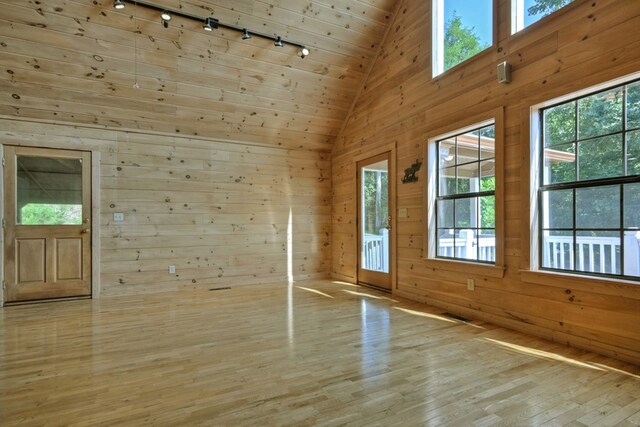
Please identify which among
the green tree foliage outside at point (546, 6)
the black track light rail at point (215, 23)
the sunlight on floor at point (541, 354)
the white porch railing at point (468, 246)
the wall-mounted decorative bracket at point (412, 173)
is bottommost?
the sunlight on floor at point (541, 354)

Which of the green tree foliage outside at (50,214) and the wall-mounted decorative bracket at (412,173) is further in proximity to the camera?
the green tree foliage outside at (50,214)

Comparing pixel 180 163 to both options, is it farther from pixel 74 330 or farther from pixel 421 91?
pixel 421 91

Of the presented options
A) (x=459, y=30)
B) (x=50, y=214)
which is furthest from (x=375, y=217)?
(x=50, y=214)

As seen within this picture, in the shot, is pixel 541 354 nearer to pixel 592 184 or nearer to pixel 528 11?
pixel 592 184

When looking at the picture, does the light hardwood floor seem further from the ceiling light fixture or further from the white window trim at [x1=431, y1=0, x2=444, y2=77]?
the ceiling light fixture

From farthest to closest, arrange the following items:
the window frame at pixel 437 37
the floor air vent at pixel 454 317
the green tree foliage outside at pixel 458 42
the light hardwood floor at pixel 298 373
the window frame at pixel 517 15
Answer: the window frame at pixel 437 37 → the green tree foliage outside at pixel 458 42 → the floor air vent at pixel 454 317 → the window frame at pixel 517 15 → the light hardwood floor at pixel 298 373

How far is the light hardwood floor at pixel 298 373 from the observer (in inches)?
69.9

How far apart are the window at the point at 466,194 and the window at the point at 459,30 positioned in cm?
86

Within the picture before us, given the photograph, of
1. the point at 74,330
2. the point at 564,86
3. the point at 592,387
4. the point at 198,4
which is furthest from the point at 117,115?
the point at 592,387

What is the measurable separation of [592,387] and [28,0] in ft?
18.5

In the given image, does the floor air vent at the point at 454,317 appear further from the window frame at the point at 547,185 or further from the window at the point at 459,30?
the window at the point at 459,30

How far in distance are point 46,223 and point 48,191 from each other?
42 centimetres

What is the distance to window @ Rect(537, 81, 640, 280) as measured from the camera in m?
2.45

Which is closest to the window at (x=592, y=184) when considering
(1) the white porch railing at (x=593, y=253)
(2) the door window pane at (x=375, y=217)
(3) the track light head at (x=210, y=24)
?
(1) the white porch railing at (x=593, y=253)
